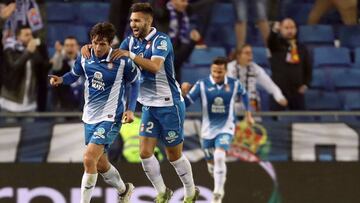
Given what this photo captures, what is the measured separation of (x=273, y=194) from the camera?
15.4 metres

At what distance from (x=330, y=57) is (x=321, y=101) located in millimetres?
1042

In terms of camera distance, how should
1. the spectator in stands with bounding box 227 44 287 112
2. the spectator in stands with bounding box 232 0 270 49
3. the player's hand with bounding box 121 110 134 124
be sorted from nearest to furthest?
the player's hand with bounding box 121 110 134 124, the spectator in stands with bounding box 227 44 287 112, the spectator in stands with bounding box 232 0 270 49

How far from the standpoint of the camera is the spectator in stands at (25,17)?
1630 centimetres

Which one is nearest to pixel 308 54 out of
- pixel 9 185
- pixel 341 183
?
pixel 341 183

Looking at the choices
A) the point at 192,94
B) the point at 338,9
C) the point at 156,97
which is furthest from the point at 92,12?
the point at 156,97

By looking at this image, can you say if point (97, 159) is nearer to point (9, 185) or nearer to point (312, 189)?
point (9, 185)

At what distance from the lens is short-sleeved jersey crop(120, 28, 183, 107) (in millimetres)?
11695

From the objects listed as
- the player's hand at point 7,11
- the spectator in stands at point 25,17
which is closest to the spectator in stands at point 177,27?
the spectator in stands at point 25,17

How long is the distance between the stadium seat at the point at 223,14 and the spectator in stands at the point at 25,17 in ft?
10.5

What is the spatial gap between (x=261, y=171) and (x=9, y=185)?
3.52 metres

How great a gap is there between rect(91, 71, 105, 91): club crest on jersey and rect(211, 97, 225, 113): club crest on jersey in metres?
3.79

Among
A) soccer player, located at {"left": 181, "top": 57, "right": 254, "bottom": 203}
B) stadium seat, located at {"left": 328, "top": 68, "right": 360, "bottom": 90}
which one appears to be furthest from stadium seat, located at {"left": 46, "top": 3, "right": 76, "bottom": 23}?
stadium seat, located at {"left": 328, "top": 68, "right": 360, "bottom": 90}

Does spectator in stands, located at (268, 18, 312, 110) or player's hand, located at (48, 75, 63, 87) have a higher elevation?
player's hand, located at (48, 75, 63, 87)

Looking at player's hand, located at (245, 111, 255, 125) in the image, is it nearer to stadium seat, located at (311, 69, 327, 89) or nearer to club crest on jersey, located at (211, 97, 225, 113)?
club crest on jersey, located at (211, 97, 225, 113)
